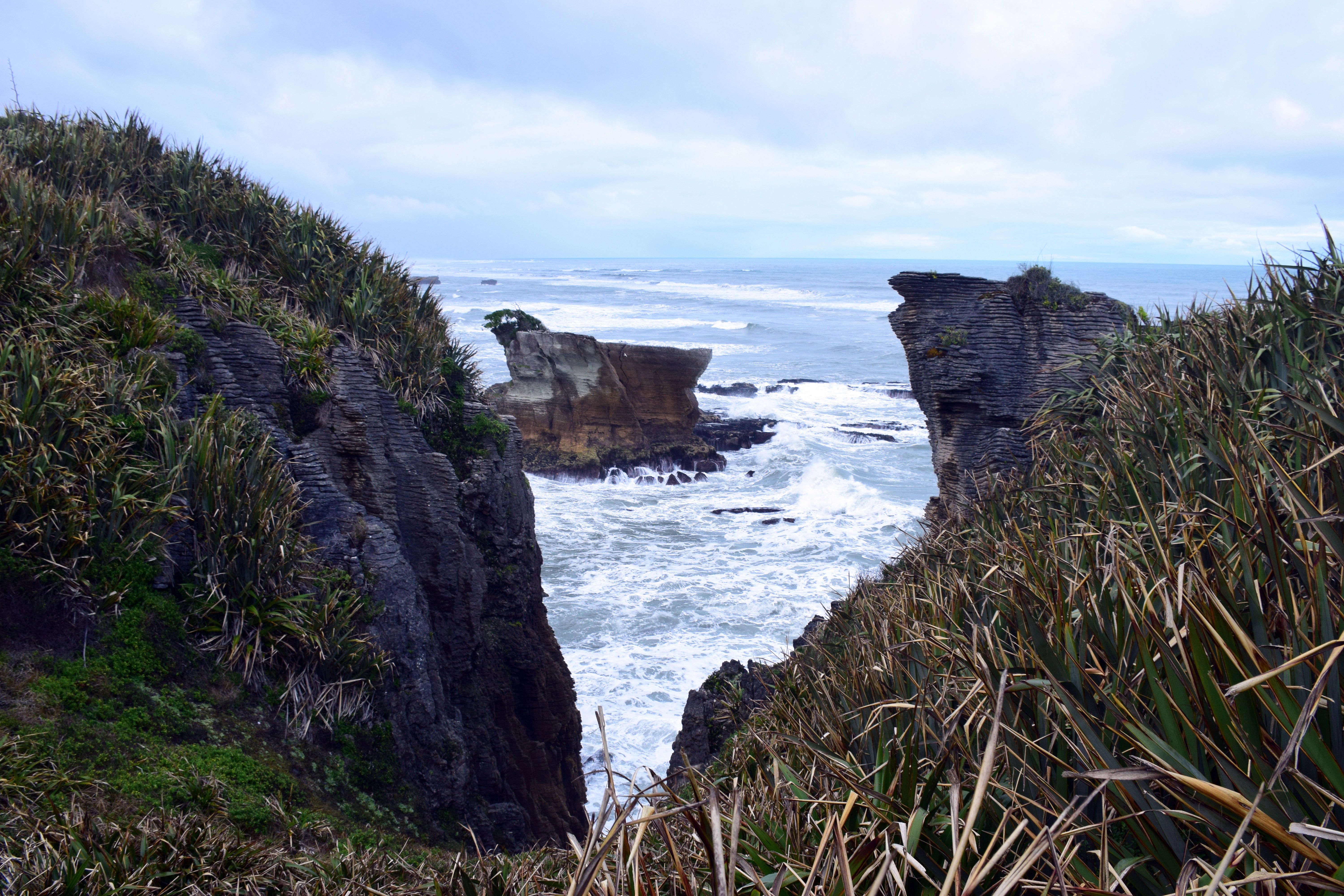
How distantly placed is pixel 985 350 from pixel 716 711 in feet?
20.0

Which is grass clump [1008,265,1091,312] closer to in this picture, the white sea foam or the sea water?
the sea water

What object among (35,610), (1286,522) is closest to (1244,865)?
(1286,522)

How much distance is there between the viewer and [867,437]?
29688mm

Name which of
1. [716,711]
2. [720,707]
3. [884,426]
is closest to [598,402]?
[884,426]

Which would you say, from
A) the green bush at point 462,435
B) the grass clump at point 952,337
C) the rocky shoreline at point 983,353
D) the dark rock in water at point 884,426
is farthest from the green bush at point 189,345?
the dark rock in water at point 884,426

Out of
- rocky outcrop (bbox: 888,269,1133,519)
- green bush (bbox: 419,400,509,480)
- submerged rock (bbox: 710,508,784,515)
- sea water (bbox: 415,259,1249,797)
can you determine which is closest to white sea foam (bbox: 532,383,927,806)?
sea water (bbox: 415,259,1249,797)

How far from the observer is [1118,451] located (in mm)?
4871

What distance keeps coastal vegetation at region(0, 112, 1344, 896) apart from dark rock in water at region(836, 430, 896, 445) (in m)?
20.7

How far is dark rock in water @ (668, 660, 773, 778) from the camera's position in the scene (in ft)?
26.6

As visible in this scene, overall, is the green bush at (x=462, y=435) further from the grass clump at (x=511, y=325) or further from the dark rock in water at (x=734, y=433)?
the dark rock in water at (x=734, y=433)

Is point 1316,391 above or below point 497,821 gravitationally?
above

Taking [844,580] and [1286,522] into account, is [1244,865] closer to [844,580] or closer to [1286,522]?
[1286,522]

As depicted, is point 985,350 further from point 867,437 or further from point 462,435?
point 867,437

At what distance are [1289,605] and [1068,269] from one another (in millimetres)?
186759
